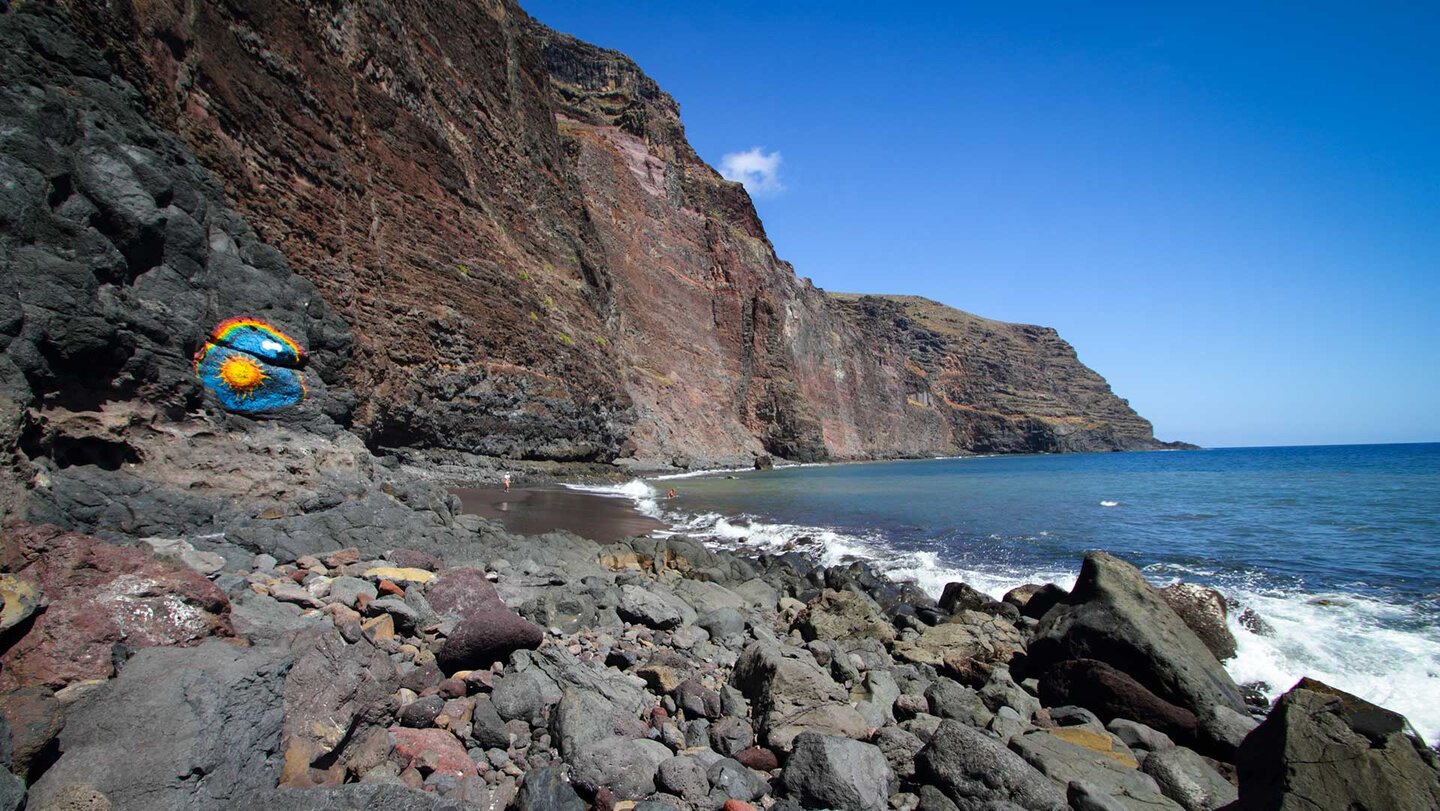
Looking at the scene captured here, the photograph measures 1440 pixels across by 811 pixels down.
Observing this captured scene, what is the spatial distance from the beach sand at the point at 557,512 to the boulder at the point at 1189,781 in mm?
9878

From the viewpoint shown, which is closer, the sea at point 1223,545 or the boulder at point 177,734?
the boulder at point 177,734

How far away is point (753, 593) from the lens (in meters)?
8.84

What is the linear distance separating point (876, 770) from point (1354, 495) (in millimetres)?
34097

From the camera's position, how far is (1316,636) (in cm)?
761

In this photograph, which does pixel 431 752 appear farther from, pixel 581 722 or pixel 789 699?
pixel 789 699

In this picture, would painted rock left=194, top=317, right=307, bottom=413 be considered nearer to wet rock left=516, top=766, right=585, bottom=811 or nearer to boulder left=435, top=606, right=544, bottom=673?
boulder left=435, top=606, right=544, bottom=673

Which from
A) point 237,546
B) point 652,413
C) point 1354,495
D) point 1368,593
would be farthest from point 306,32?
point 1354,495

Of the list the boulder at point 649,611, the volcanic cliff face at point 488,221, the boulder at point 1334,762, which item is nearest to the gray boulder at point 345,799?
the boulder at point 649,611

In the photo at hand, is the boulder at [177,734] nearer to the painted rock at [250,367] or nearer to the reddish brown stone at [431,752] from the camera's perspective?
the reddish brown stone at [431,752]

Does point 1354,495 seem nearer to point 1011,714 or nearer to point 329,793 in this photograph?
point 1011,714

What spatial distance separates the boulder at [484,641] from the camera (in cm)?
418

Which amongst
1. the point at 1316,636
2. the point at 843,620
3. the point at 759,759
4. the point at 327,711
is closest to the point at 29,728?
the point at 327,711

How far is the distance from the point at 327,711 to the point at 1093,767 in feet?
15.4

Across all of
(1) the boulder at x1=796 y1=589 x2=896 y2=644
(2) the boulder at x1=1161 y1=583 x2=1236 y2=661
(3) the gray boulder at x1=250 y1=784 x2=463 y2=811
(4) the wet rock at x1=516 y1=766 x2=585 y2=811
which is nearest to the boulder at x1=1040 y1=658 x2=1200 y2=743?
(1) the boulder at x1=796 y1=589 x2=896 y2=644
